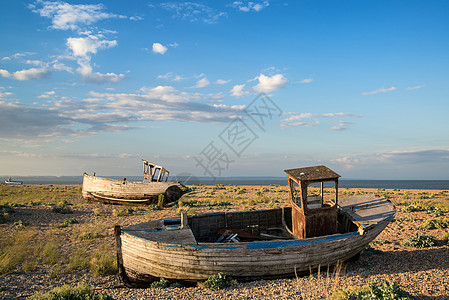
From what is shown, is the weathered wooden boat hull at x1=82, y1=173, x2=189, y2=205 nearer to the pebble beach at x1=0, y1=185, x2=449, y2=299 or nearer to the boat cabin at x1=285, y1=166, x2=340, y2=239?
the pebble beach at x1=0, y1=185, x2=449, y2=299

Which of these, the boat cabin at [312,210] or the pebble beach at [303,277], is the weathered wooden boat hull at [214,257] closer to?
the pebble beach at [303,277]

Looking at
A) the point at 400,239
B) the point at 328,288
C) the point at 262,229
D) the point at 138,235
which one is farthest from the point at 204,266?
the point at 400,239

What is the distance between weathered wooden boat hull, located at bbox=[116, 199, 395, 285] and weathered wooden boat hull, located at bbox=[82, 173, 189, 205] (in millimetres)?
14801

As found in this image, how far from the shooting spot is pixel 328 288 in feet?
25.4

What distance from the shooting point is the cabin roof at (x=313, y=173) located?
962cm

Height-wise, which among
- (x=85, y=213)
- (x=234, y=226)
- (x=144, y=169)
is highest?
(x=144, y=169)

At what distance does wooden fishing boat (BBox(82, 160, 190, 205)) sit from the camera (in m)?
23.8

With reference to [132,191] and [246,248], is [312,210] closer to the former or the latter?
[246,248]

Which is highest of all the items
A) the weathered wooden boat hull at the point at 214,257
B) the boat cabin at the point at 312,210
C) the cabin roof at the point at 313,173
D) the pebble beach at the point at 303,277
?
the cabin roof at the point at 313,173

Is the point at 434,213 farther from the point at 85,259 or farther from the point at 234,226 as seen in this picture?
the point at 85,259

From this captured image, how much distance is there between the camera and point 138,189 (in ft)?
80.2

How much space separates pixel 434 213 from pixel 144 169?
22.4 m

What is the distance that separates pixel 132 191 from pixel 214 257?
18186 mm

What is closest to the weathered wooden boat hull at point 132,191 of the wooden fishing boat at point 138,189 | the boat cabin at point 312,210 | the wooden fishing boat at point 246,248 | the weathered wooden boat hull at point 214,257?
the wooden fishing boat at point 138,189
